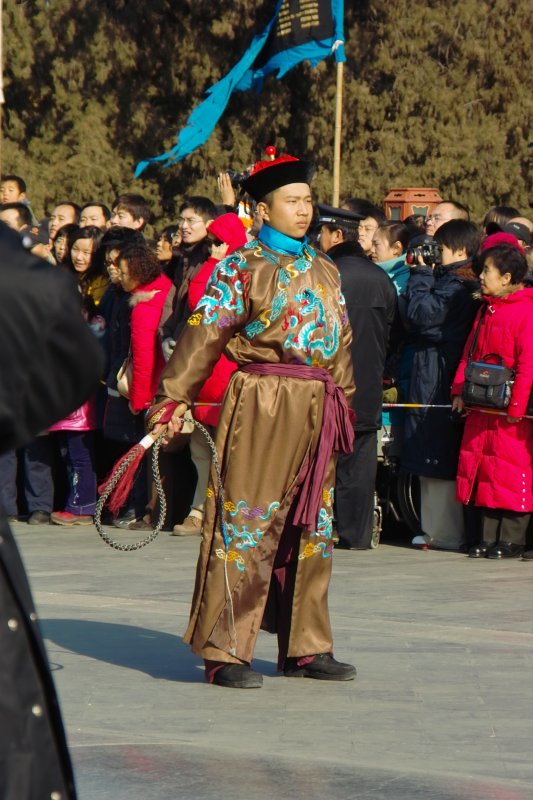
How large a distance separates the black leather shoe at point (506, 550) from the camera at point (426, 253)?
1762mm

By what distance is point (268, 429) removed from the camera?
20.4ft

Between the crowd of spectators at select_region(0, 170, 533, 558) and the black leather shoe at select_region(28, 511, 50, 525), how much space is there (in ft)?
0.04

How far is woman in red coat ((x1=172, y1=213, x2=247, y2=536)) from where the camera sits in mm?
9727

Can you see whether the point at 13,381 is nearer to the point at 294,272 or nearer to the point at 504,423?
the point at 294,272

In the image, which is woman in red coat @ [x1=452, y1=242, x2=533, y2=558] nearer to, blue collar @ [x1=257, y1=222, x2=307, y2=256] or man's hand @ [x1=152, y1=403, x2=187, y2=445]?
blue collar @ [x1=257, y1=222, x2=307, y2=256]

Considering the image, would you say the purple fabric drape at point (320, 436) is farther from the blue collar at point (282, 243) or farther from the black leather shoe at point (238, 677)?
the black leather shoe at point (238, 677)

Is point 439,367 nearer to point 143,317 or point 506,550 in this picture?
point 506,550

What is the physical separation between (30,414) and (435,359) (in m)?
7.64

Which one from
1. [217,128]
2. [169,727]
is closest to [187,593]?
[169,727]

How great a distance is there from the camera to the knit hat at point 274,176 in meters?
6.32

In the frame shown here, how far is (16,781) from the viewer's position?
2.38 meters

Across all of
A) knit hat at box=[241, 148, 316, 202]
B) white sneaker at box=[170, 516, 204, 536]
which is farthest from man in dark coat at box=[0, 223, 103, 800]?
white sneaker at box=[170, 516, 204, 536]

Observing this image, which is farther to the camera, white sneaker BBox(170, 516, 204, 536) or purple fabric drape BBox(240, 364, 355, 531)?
A: white sneaker BBox(170, 516, 204, 536)

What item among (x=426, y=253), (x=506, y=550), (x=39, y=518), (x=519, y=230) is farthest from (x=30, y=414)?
(x=519, y=230)
